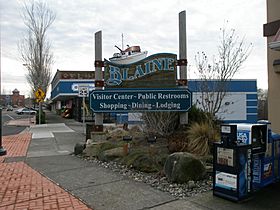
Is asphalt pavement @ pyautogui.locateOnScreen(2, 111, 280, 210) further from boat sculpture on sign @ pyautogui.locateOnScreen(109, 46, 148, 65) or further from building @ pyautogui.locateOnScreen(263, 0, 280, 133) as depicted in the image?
boat sculpture on sign @ pyautogui.locateOnScreen(109, 46, 148, 65)

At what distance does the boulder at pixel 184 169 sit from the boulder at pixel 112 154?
265 cm

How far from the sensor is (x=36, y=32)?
32.7 m

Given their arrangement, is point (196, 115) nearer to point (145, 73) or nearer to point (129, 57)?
point (145, 73)

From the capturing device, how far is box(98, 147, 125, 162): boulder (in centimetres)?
873

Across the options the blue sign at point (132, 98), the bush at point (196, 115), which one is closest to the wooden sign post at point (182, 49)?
the blue sign at point (132, 98)

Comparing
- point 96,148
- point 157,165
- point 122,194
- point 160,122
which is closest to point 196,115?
point 160,122

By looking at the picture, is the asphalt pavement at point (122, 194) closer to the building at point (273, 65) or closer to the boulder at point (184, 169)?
the boulder at point (184, 169)

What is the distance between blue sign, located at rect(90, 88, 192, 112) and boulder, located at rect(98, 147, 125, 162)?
201 cm

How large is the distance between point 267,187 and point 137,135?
596 centimetres

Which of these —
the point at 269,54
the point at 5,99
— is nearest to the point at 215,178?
the point at 269,54

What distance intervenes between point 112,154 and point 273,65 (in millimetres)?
4744

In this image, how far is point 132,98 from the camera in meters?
10.7

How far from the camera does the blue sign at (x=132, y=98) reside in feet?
34.8

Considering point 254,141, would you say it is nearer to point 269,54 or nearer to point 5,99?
point 269,54
